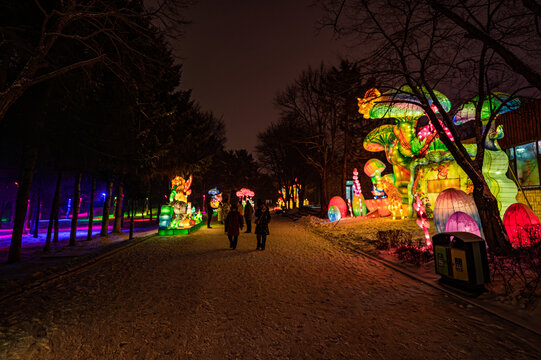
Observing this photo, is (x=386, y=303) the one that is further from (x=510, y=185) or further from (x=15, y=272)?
(x=510, y=185)

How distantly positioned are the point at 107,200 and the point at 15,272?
7632 mm

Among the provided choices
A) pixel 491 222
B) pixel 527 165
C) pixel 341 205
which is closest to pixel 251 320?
pixel 491 222

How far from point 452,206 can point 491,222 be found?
1456 mm

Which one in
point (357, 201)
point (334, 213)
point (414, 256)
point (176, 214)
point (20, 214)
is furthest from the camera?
point (357, 201)

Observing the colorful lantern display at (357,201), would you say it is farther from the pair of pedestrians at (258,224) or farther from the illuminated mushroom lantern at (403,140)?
the pair of pedestrians at (258,224)

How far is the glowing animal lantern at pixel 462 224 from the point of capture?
22.3 feet

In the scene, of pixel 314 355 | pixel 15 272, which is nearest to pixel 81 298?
pixel 15 272

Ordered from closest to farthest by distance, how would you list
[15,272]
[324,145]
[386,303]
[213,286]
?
[386,303], [213,286], [15,272], [324,145]

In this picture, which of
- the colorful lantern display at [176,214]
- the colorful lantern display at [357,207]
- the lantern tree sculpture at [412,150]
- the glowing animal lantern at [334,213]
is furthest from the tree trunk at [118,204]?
the colorful lantern display at [357,207]

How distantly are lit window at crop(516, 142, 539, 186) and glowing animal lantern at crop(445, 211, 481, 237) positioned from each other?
9493mm

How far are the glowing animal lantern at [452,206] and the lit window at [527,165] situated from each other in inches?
323

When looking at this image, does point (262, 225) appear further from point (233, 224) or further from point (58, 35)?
point (58, 35)

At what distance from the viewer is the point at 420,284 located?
5219mm

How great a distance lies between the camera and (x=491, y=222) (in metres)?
6.57
